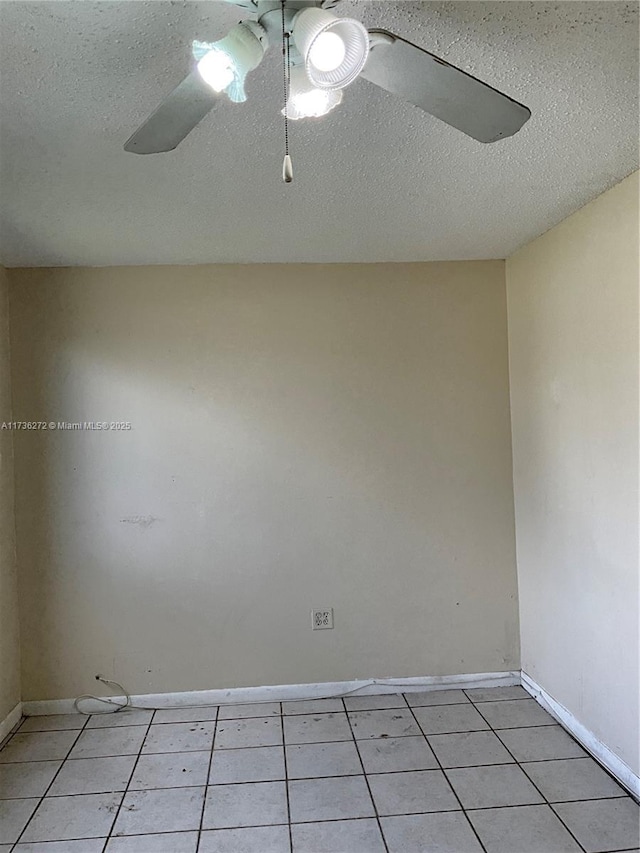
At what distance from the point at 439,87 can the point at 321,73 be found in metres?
0.24

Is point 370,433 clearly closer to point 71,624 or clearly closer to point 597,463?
point 597,463

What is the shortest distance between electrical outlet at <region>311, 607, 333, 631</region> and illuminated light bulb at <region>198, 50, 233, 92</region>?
8.01 ft

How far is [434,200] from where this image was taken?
212 centimetres

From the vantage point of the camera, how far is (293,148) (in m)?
1.68

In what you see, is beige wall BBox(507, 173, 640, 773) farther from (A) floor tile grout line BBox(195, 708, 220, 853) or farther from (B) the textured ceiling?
(A) floor tile grout line BBox(195, 708, 220, 853)

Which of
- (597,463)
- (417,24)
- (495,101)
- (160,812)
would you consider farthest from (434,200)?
(160,812)

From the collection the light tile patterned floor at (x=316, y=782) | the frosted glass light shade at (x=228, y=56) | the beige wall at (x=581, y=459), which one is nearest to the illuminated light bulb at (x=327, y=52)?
the frosted glass light shade at (x=228, y=56)

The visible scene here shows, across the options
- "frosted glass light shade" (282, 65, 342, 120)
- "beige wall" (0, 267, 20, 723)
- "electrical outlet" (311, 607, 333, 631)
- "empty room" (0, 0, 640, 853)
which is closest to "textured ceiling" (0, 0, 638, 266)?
"empty room" (0, 0, 640, 853)

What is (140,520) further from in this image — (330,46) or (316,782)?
(330,46)

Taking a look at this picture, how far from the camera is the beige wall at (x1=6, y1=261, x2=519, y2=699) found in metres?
2.80

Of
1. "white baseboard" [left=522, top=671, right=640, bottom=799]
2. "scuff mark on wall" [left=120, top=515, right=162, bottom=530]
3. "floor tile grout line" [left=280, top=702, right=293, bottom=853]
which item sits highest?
"scuff mark on wall" [left=120, top=515, right=162, bottom=530]

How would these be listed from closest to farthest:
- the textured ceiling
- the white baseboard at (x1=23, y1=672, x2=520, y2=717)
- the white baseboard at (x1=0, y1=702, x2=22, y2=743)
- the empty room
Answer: the textured ceiling < the empty room < the white baseboard at (x1=0, y1=702, x2=22, y2=743) < the white baseboard at (x1=23, y1=672, x2=520, y2=717)

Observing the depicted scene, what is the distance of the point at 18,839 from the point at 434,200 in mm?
2686

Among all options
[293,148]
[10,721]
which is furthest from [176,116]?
[10,721]
